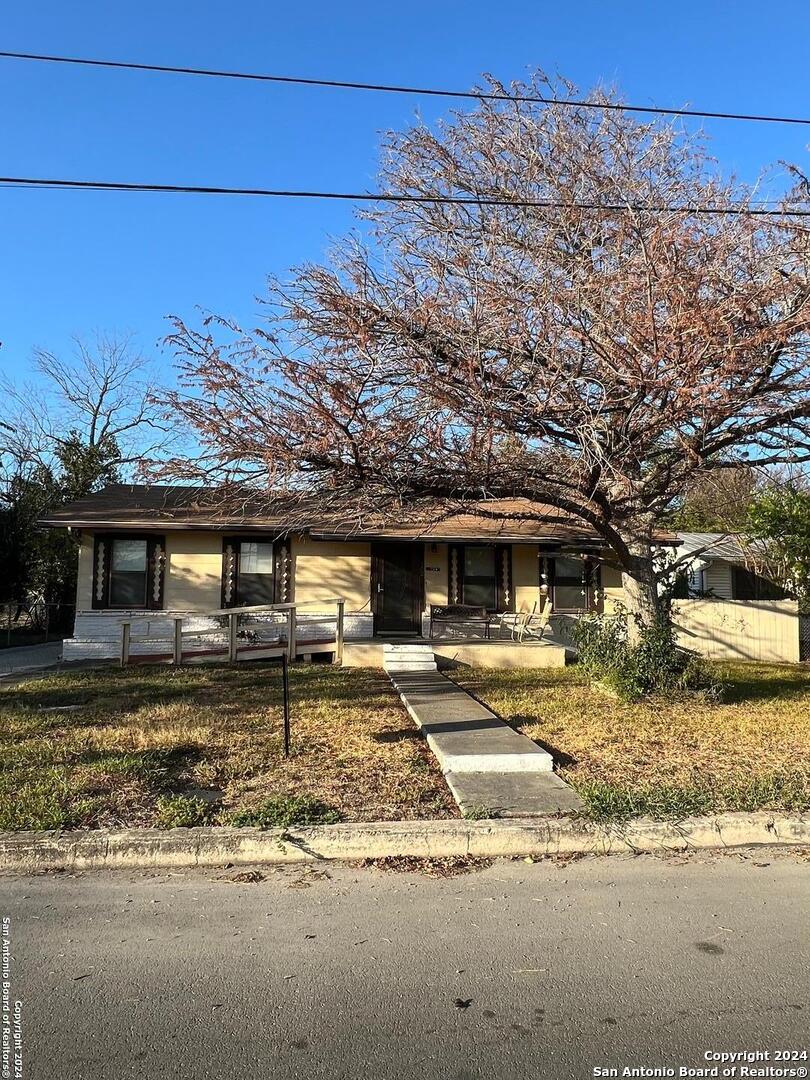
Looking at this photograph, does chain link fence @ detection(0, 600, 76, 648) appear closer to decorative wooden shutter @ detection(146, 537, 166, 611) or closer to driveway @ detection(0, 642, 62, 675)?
driveway @ detection(0, 642, 62, 675)

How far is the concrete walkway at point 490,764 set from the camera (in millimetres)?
5828

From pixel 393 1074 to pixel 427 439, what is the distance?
6365 mm

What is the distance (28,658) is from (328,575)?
6974 millimetres

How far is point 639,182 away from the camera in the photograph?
400 inches

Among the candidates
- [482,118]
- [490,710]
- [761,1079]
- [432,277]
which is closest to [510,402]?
[432,277]

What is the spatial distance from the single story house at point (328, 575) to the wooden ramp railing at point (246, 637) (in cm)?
17

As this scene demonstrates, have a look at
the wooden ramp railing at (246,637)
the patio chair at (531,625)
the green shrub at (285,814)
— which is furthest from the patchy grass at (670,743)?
the wooden ramp railing at (246,637)

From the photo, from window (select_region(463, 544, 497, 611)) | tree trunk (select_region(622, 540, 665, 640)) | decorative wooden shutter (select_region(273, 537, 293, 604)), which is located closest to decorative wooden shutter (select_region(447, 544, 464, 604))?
window (select_region(463, 544, 497, 611))

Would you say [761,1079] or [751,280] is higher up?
[751,280]

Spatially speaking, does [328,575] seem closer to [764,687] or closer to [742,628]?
[764,687]

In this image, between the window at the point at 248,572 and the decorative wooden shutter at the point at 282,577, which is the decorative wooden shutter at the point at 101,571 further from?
the decorative wooden shutter at the point at 282,577

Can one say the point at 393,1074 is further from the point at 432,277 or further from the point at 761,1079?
the point at 432,277

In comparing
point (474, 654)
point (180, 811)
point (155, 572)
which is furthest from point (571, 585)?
point (180, 811)

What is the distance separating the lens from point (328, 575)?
1750 centimetres
